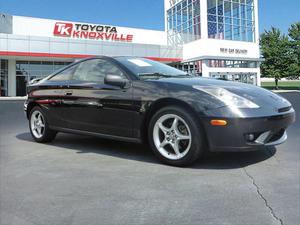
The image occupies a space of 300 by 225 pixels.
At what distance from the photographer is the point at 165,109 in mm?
4113

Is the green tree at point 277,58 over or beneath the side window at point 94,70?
over

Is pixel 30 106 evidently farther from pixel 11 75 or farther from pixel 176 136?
pixel 11 75

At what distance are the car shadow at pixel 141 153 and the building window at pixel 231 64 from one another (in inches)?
1291

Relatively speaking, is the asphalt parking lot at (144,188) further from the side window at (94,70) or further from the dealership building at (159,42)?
the dealership building at (159,42)

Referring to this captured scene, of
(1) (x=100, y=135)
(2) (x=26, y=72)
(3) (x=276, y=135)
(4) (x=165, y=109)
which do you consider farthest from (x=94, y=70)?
(2) (x=26, y=72)

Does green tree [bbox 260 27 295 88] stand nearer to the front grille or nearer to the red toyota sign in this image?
the red toyota sign

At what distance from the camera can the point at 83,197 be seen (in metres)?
3.05

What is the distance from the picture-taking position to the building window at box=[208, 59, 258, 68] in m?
37.8

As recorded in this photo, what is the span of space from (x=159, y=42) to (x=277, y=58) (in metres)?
14.8

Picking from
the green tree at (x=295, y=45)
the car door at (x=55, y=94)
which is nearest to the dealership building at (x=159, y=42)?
the green tree at (x=295, y=45)

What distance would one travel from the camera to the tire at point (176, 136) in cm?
388

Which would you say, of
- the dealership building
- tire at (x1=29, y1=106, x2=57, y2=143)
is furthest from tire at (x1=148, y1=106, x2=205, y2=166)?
the dealership building

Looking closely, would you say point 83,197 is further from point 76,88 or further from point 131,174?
point 76,88

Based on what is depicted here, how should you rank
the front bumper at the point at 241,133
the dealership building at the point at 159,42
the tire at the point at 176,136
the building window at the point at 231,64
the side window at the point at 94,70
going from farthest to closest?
the building window at the point at 231,64 → the dealership building at the point at 159,42 → the side window at the point at 94,70 → the tire at the point at 176,136 → the front bumper at the point at 241,133
